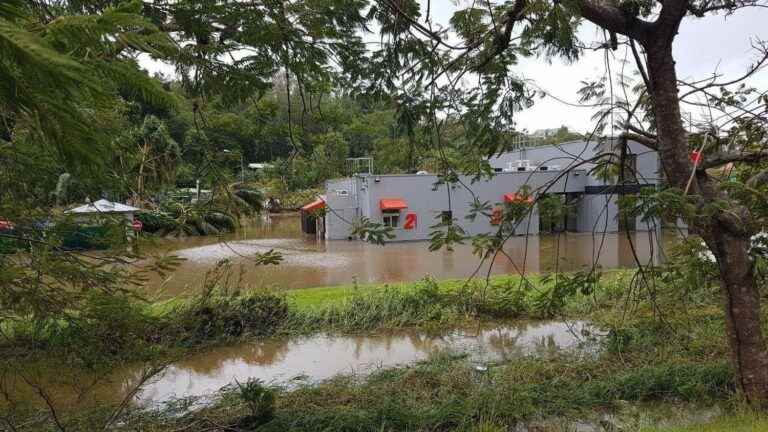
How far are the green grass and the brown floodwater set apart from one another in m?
1.98

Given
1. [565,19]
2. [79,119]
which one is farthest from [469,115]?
[79,119]

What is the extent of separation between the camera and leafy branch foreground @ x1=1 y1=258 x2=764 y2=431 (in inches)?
143

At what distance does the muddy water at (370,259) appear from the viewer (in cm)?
1249

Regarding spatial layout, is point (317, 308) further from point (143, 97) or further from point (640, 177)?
point (143, 97)

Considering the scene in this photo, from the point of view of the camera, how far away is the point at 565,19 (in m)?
3.35

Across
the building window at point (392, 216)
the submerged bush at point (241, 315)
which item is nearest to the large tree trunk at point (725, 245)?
the submerged bush at point (241, 315)

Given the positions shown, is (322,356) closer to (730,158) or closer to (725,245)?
(725,245)

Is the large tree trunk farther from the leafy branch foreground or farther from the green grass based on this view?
the green grass

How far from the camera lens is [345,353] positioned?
7.14 m

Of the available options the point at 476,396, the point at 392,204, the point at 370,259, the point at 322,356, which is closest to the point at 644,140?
the point at 476,396

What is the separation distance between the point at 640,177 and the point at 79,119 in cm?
435

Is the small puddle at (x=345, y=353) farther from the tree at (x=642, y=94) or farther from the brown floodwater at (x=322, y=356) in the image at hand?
the tree at (x=642, y=94)

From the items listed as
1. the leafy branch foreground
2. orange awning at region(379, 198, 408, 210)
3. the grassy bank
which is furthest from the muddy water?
the grassy bank

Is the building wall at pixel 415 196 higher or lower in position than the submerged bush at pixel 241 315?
higher
